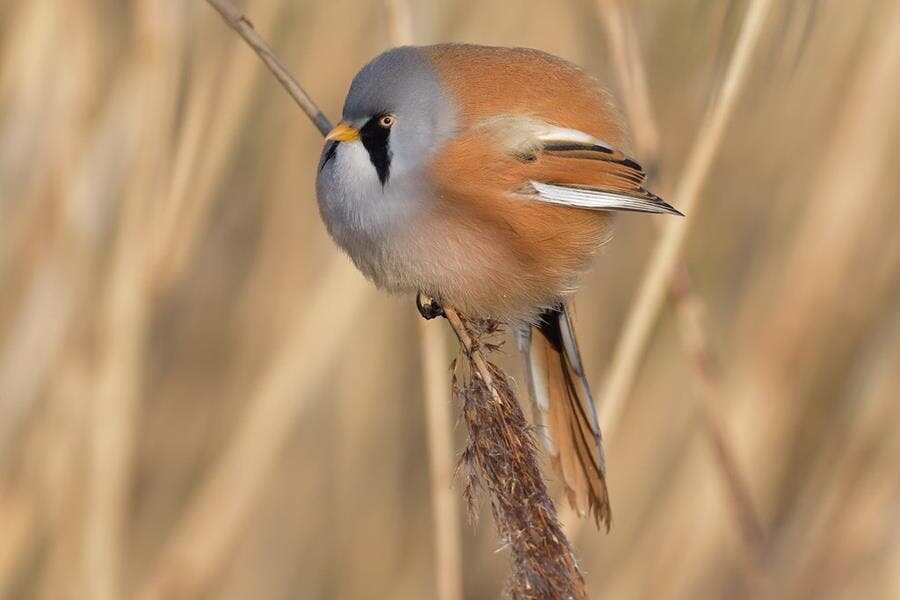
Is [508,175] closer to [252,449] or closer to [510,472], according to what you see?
[510,472]

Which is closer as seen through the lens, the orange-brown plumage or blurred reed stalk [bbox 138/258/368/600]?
the orange-brown plumage

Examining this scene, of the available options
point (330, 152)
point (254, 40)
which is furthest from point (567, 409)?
point (254, 40)

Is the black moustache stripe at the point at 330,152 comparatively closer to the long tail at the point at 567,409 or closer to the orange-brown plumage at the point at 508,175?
the orange-brown plumage at the point at 508,175

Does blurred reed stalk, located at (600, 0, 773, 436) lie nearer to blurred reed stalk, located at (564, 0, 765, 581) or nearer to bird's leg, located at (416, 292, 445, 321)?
blurred reed stalk, located at (564, 0, 765, 581)

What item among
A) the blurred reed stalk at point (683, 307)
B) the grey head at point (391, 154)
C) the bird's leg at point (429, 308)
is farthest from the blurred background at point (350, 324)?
the bird's leg at point (429, 308)

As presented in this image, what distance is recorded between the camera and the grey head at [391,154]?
1749mm

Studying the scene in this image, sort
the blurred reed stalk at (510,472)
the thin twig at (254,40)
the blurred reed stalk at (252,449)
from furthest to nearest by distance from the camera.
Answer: the blurred reed stalk at (252,449)
the thin twig at (254,40)
the blurred reed stalk at (510,472)

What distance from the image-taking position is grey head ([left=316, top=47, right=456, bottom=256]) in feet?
5.74

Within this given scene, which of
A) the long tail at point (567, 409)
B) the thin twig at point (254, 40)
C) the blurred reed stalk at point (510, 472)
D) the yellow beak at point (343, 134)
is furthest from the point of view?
the long tail at point (567, 409)

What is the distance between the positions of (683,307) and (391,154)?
585mm

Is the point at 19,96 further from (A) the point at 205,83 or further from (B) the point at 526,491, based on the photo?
(B) the point at 526,491

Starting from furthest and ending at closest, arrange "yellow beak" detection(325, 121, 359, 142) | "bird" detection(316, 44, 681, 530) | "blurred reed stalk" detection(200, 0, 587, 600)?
"bird" detection(316, 44, 681, 530) < "yellow beak" detection(325, 121, 359, 142) < "blurred reed stalk" detection(200, 0, 587, 600)

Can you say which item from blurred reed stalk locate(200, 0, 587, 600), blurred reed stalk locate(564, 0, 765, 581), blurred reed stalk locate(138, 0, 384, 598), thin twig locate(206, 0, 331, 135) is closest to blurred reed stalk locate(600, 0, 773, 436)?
blurred reed stalk locate(564, 0, 765, 581)

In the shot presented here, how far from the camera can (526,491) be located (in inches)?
56.5
